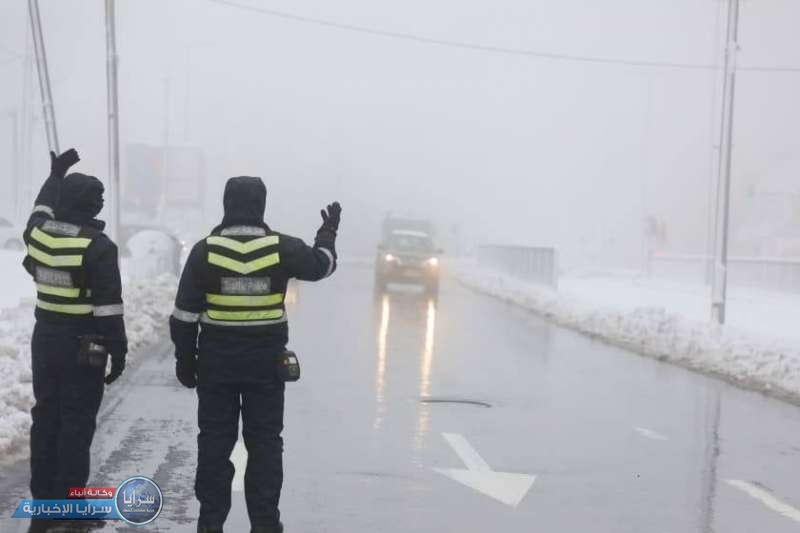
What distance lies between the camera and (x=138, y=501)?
7.22 m

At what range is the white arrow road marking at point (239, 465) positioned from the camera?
26.4ft

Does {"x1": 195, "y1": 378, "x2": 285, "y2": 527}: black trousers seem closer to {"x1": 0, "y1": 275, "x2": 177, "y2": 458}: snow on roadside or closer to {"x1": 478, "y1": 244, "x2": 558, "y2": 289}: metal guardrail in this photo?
{"x1": 0, "y1": 275, "x2": 177, "y2": 458}: snow on roadside

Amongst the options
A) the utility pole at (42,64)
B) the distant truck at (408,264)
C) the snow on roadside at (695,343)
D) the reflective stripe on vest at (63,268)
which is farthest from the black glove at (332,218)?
the distant truck at (408,264)

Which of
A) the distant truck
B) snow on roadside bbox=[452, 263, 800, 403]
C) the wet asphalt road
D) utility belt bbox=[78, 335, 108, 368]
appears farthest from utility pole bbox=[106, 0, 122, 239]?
utility belt bbox=[78, 335, 108, 368]

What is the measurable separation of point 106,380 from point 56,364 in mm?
326

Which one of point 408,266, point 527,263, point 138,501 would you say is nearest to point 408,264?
point 408,266

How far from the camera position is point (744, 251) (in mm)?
83625

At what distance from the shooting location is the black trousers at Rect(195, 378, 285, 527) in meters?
6.25

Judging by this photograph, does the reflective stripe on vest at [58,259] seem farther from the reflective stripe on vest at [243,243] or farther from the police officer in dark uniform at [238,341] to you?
the reflective stripe on vest at [243,243]

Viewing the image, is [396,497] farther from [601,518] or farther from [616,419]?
[616,419]

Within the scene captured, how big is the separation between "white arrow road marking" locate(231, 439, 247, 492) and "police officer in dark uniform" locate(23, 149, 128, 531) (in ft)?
4.29

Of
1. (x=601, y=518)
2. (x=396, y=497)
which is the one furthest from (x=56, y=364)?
(x=601, y=518)

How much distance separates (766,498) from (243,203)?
4.38 metres

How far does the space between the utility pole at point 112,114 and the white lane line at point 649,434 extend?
13241 millimetres
